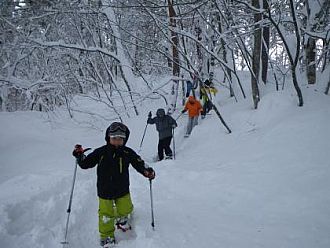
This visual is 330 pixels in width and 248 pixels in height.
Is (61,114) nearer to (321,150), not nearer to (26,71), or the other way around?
(26,71)

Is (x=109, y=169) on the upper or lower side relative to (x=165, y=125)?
upper

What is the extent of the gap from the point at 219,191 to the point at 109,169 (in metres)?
2.36

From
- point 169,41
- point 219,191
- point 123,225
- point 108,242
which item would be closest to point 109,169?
point 123,225

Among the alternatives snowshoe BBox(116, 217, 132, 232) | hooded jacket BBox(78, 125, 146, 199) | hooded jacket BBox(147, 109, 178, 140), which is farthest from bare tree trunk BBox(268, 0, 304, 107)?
snowshoe BBox(116, 217, 132, 232)

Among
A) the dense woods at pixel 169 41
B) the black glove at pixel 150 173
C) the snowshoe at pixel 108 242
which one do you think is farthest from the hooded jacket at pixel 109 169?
Result: the dense woods at pixel 169 41

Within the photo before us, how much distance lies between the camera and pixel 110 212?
4.03 metres

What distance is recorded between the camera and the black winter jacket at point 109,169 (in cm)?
410

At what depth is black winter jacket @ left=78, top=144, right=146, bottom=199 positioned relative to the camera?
4102mm

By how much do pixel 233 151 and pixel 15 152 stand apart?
6.68 m

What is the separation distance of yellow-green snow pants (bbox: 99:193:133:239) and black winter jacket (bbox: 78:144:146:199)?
9cm

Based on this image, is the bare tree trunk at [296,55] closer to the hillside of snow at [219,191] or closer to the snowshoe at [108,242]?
the hillside of snow at [219,191]

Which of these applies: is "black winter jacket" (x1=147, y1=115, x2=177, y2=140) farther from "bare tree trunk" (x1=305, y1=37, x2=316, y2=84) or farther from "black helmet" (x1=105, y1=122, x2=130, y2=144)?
"black helmet" (x1=105, y1=122, x2=130, y2=144)

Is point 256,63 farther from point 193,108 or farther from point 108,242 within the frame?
point 108,242

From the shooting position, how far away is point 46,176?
602cm
